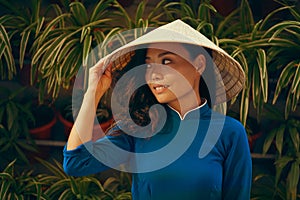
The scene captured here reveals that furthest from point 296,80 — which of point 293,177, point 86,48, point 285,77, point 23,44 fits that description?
point 23,44

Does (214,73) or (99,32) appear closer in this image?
(214,73)

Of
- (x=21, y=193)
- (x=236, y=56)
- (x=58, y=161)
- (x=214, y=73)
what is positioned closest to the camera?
(x=214, y=73)

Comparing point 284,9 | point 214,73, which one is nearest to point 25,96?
point 284,9

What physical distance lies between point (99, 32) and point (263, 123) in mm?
842

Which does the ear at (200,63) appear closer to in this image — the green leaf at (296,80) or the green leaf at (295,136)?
the green leaf at (296,80)

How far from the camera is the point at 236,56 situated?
7.86 ft

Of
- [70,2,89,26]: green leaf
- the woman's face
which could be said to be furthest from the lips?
[70,2,89,26]: green leaf

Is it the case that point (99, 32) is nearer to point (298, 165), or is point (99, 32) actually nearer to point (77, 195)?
point (77, 195)

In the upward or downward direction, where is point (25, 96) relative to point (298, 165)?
upward

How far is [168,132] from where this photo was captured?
1.46m

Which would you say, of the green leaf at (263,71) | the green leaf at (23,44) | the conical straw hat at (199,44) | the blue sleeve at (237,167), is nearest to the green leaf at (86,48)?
the green leaf at (23,44)

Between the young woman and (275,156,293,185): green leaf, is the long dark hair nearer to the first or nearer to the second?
the young woman

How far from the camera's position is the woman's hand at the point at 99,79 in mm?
1417

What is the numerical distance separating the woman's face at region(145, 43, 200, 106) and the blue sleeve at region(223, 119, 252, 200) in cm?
15
